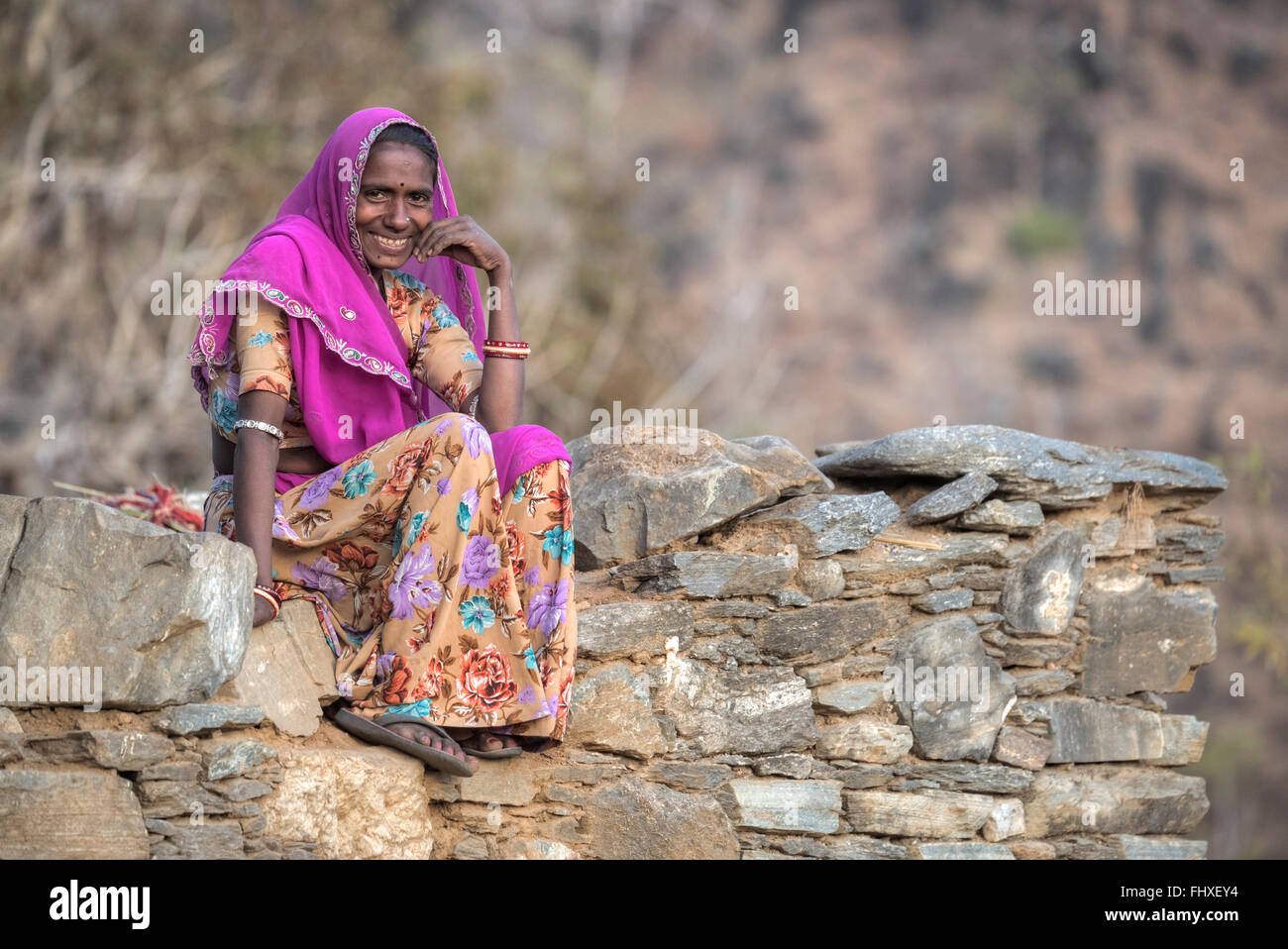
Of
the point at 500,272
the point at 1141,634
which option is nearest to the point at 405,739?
the point at 500,272

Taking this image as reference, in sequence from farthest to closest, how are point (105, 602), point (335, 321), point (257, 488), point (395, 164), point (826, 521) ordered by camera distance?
point (826, 521)
point (395, 164)
point (335, 321)
point (257, 488)
point (105, 602)

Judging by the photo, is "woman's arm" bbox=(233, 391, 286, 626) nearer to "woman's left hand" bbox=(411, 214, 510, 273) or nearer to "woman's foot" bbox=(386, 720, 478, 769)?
"woman's foot" bbox=(386, 720, 478, 769)

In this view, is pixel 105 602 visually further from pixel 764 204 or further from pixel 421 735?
pixel 764 204

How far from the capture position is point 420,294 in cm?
340

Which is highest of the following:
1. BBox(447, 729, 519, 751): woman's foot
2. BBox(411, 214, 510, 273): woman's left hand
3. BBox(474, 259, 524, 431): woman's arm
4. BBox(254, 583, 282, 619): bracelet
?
BBox(411, 214, 510, 273): woman's left hand

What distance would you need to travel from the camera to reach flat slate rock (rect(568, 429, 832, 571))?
371cm

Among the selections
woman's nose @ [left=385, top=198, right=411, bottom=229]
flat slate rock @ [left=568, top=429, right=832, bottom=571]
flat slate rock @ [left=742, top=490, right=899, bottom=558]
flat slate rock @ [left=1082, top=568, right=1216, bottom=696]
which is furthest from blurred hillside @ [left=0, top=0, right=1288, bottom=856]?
woman's nose @ [left=385, top=198, right=411, bottom=229]

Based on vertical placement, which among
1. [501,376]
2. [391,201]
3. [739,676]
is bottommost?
[739,676]

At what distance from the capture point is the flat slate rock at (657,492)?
3705 millimetres

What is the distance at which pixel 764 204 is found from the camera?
17.6 meters

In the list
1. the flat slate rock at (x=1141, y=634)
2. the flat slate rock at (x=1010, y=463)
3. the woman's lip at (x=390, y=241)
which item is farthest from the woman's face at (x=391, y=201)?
the flat slate rock at (x=1141, y=634)

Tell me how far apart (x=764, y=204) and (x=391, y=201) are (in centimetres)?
1482

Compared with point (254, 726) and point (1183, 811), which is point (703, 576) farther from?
point (1183, 811)

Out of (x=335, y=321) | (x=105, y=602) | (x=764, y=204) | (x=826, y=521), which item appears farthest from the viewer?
(x=764, y=204)
